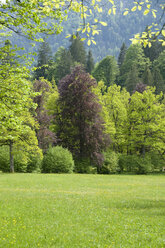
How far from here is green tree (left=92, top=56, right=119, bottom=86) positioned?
70875mm

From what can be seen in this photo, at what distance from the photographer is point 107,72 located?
72.5 m

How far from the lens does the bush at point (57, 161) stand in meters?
32.1

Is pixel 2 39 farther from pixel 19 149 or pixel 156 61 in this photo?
pixel 156 61

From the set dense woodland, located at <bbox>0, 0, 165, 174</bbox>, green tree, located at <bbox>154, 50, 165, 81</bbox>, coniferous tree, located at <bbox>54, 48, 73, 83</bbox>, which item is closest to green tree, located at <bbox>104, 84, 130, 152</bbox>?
dense woodland, located at <bbox>0, 0, 165, 174</bbox>

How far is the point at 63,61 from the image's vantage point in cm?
6981

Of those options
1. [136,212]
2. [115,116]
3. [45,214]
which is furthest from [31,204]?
[115,116]

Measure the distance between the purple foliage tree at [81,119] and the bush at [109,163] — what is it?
1296 millimetres

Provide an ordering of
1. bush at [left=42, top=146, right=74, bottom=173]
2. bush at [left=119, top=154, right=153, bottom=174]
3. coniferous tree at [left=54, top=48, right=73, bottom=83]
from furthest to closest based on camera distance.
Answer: coniferous tree at [left=54, top=48, right=73, bottom=83]
bush at [left=119, top=154, right=153, bottom=174]
bush at [left=42, top=146, right=74, bottom=173]

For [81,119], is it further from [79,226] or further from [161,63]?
[161,63]

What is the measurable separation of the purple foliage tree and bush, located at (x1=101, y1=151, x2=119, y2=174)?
1.30m

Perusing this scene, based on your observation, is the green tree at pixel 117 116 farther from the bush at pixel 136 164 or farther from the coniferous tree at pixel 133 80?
the coniferous tree at pixel 133 80

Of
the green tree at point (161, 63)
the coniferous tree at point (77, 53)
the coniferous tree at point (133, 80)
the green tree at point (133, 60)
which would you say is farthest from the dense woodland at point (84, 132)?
the coniferous tree at point (77, 53)

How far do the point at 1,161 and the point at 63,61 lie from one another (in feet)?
145

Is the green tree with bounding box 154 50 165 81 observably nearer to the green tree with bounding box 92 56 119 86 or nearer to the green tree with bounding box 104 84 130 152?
the green tree with bounding box 92 56 119 86
